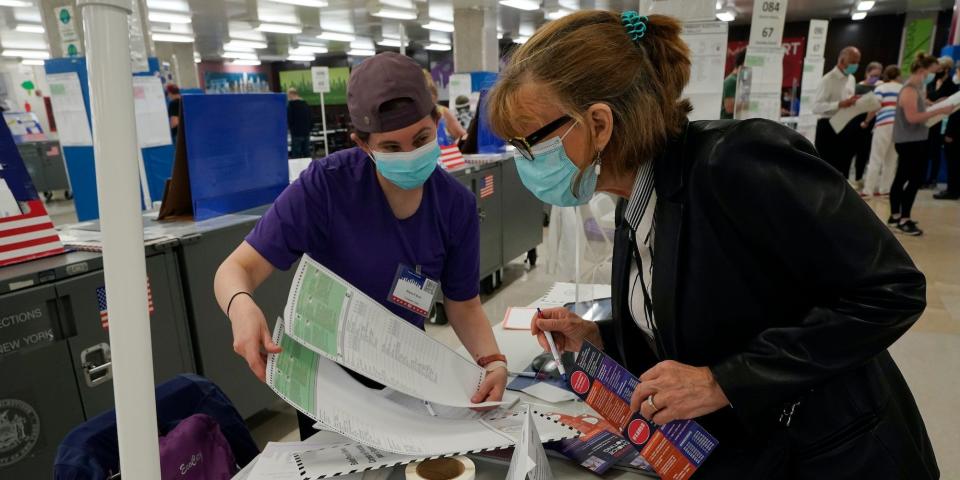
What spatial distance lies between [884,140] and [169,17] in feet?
38.3

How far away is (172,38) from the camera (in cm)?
1380

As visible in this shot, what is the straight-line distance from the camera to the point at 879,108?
7.11 meters

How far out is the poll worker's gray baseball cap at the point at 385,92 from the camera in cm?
123

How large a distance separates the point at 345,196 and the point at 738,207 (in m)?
0.84

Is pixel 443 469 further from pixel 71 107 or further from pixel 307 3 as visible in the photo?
pixel 307 3

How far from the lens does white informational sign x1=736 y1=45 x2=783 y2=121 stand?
290 cm

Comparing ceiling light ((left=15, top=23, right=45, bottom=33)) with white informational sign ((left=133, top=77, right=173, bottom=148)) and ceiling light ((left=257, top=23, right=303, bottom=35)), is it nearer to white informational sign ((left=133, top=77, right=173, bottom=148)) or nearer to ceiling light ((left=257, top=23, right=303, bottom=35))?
ceiling light ((left=257, top=23, right=303, bottom=35))

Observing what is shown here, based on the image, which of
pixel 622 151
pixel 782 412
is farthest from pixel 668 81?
pixel 782 412

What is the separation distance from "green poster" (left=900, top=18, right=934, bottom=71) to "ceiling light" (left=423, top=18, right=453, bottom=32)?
33.6 feet

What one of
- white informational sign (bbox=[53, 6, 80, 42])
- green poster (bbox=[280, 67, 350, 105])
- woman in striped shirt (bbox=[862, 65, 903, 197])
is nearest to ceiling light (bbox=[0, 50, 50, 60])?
green poster (bbox=[280, 67, 350, 105])

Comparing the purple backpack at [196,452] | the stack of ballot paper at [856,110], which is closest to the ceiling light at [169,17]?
the stack of ballot paper at [856,110]

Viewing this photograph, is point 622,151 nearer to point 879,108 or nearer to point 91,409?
point 91,409

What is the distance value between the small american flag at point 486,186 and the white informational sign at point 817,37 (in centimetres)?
369

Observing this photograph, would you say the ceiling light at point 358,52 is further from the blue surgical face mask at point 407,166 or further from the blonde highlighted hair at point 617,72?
the blonde highlighted hair at point 617,72
